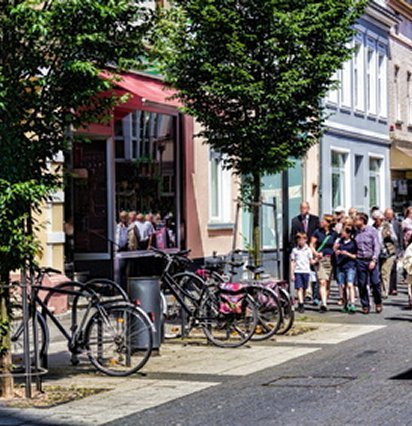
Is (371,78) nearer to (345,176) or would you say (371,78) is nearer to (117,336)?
(345,176)

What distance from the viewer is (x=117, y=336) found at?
12.6 metres

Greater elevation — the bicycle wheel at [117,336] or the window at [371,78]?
the window at [371,78]

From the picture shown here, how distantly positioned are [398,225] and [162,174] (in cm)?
527

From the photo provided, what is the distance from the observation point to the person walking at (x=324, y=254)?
20.7m

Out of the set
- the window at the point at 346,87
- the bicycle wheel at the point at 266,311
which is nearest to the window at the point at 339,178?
the window at the point at 346,87

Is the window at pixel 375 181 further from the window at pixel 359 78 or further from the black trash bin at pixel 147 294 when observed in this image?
the black trash bin at pixel 147 294

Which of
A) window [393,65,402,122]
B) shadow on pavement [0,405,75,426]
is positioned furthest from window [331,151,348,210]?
shadow on pavement [0,405,75,426]

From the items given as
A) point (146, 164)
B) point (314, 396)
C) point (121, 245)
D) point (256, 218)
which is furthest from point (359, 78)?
point (314, 396)

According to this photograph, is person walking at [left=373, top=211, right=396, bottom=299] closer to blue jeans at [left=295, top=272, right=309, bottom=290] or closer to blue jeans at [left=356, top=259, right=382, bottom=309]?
blue jeans at [left=356, top=259, right=382, bottom=309]

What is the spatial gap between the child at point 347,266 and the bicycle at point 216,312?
16.9ft

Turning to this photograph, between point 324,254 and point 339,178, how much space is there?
13.3 metres

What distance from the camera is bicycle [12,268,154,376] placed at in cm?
1244

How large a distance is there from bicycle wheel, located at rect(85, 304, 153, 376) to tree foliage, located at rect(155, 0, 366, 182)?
5164 millimetres

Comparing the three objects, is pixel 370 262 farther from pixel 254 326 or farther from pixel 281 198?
pixel 281 198
